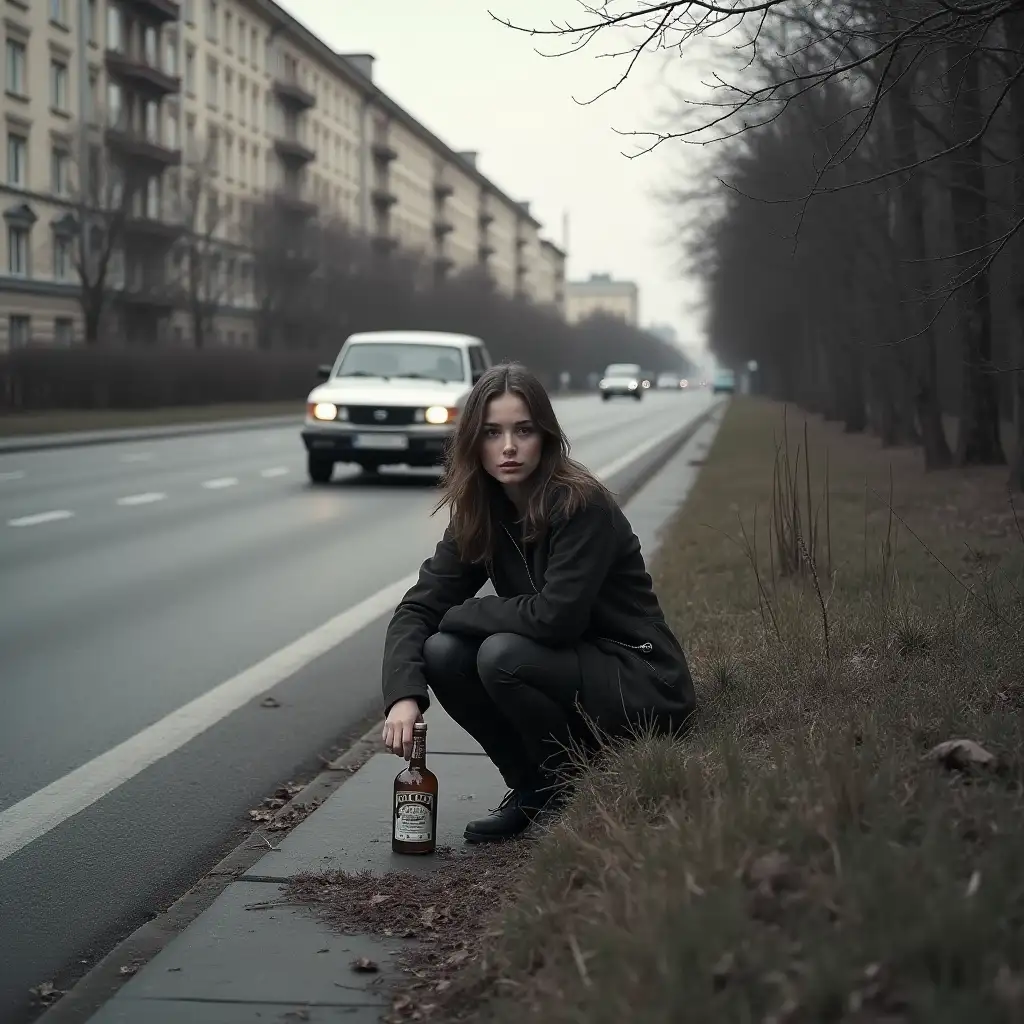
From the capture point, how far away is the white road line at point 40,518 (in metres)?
16.2

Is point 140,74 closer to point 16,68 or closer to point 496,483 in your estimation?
point 16,68

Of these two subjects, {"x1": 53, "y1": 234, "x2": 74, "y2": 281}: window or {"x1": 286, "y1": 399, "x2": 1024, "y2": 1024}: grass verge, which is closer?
{"x1": 286, "y1": 399, "x2": 1024, "y2": 1024}: grass verge

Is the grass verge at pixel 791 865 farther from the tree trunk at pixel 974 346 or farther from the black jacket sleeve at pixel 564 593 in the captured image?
the tree trunk at pixel 974 346

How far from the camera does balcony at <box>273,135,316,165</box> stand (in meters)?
81.6

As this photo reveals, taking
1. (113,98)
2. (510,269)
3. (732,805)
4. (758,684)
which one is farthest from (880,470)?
(510,269)

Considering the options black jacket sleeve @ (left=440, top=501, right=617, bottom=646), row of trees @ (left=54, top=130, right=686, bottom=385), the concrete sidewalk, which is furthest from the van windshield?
row of trees @ (left=54, top=130, right=686, bottom=385)

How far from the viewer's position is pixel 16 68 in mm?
52125

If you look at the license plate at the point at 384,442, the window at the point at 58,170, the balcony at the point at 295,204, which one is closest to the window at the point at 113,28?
the window at the point at 58,170

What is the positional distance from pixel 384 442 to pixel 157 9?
46233 mm

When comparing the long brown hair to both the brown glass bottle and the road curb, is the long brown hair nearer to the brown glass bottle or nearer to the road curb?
the brown glass bottle

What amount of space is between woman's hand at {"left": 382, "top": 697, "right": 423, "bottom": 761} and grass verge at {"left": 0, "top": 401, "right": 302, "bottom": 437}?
28.9 m

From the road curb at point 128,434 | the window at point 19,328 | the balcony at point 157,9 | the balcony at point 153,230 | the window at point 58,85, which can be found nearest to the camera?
the road curb at point 128,434

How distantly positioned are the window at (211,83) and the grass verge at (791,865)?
69.4 metres

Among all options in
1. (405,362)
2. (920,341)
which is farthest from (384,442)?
(920,341)
